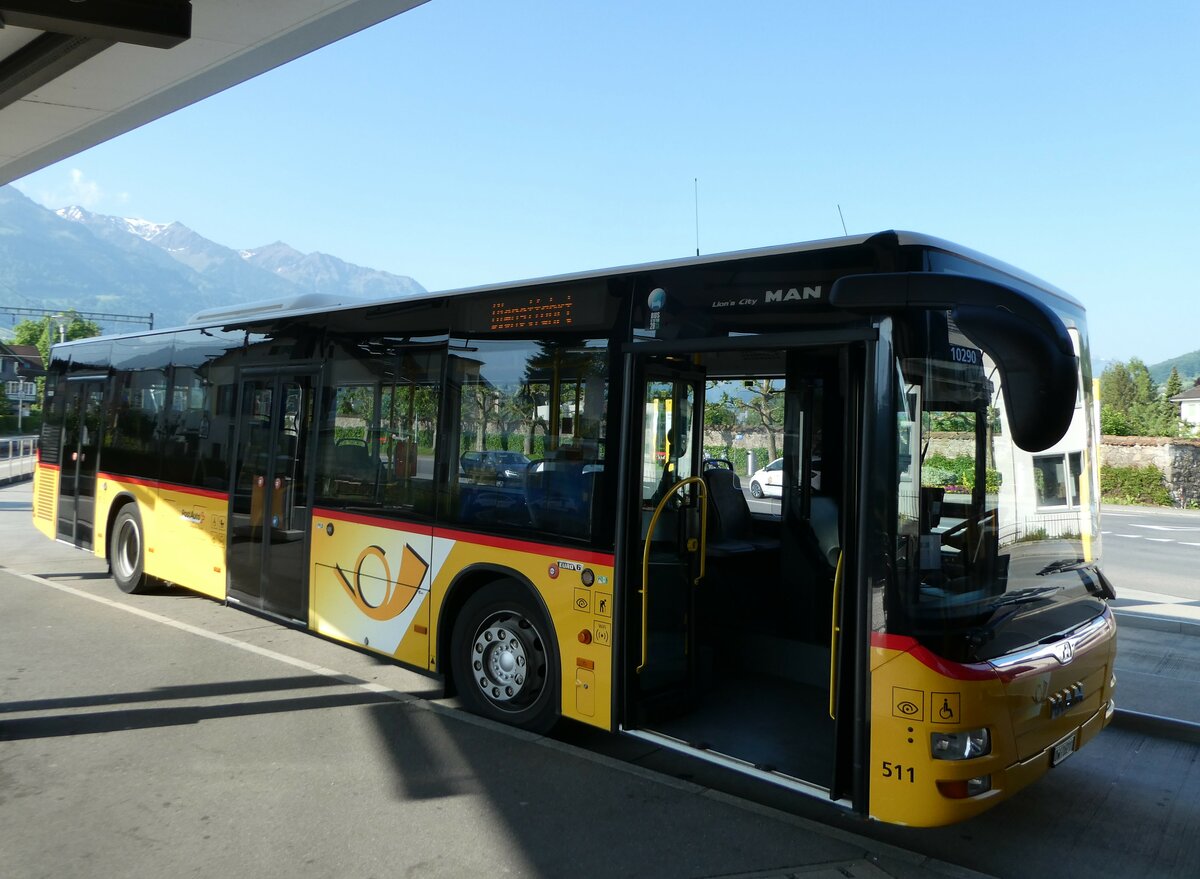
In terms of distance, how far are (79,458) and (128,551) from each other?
1.80m

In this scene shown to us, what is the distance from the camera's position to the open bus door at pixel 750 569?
13.5ft

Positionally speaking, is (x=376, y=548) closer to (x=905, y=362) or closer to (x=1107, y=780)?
(x=905, y=362)

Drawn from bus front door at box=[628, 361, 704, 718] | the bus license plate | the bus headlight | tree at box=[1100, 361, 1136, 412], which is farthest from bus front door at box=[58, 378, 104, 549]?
tree at box=[1100, 361, 1136, 412]

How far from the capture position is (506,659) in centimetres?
577

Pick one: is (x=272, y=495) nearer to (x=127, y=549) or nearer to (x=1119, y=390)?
(x=127, y=549)

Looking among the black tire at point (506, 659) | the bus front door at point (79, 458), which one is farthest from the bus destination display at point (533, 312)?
the bus front door at point (79, 458)

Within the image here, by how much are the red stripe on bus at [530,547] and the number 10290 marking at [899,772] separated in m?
1.83

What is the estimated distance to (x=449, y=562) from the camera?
19.9 ft

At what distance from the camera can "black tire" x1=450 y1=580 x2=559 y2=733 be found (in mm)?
5534

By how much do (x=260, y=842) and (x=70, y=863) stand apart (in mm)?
797

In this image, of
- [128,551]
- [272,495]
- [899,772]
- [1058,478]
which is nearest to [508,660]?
[899,772]

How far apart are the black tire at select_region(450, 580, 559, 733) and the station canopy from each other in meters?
3.89

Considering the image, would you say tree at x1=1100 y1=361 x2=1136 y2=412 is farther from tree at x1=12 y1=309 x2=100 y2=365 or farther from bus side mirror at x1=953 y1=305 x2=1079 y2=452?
tree at x1=12 y1=309 x2=100 y2=365

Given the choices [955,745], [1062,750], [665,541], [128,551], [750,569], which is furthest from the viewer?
[128,551]
